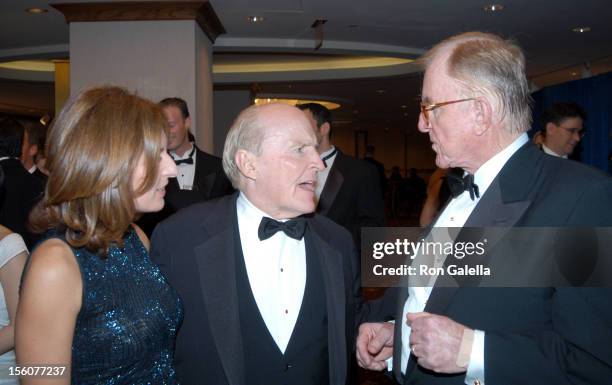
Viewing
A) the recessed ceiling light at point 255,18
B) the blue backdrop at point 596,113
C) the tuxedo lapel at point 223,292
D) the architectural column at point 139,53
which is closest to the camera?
the tuxedo lapel at point 223,292

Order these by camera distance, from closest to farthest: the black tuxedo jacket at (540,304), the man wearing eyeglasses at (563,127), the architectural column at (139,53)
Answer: the black tuxedo jacket at (540,304) < the man wearing eyeglasses at (563,127) < the architectural column at (139,53)

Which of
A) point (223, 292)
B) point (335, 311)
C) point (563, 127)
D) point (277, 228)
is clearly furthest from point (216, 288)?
point (563, 127)

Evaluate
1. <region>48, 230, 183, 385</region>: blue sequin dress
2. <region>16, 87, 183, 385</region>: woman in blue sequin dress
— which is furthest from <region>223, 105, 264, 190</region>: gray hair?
<region>48, 230, 183, 385</region>: blue sequin dress

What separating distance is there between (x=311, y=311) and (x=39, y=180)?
2.30 m

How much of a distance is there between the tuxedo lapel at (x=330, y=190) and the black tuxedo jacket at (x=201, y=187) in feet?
2.16

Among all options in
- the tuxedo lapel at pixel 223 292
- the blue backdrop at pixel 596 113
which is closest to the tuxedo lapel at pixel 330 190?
the tuxedo lapel at pixel 223 292

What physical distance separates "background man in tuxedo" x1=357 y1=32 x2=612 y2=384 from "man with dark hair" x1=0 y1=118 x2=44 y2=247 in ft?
Answer: 7.93

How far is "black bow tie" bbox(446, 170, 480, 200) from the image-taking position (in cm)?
168

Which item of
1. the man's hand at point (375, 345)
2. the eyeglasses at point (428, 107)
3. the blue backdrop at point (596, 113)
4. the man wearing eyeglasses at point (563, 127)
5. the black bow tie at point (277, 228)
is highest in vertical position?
the blue backdrop at point (596, 113)

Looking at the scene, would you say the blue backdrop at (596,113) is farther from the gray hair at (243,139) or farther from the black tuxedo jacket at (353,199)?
the gray hair at (243,139)

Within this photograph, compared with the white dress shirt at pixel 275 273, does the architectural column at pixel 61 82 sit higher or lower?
higher

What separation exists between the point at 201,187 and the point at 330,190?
3.26 ft

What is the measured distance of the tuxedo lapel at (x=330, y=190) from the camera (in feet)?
13.2

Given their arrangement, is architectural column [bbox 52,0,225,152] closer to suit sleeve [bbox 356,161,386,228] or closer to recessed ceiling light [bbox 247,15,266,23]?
recessed ceiling light [bbox 247,15,266,23]
